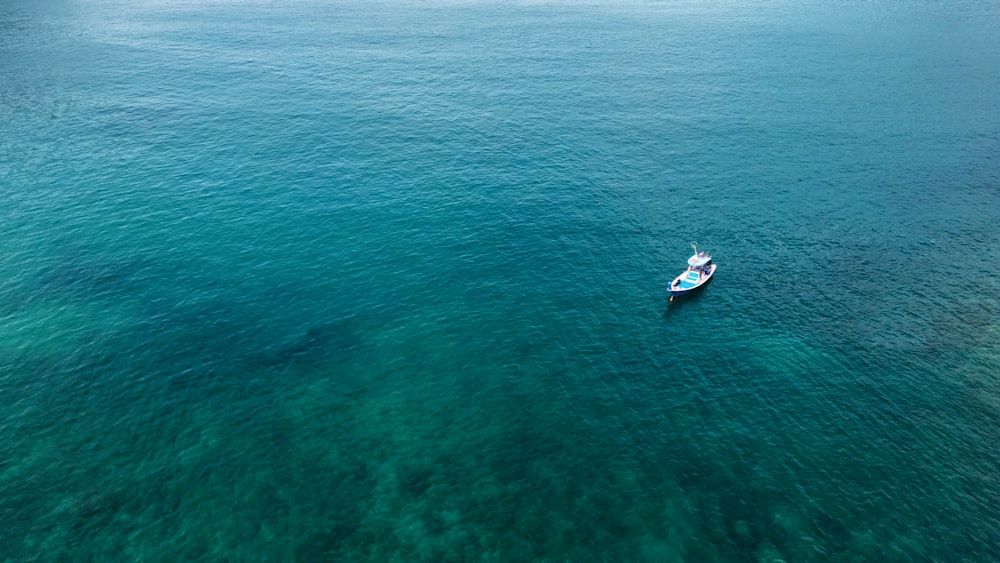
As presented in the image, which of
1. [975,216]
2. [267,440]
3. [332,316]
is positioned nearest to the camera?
[267,440]

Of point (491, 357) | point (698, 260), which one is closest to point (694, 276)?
point (698, 260)

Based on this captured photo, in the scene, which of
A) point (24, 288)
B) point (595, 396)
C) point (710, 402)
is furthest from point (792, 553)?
point (24, 288)

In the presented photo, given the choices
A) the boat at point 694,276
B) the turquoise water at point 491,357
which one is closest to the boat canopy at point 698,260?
the boat at point 694,276

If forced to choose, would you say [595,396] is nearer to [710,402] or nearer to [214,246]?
[710,402]

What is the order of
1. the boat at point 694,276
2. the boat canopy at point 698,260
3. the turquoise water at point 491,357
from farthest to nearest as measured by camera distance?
the boat canopy at point 698,260 < the boat at point 694,276 < the turquoise water at point 491,357

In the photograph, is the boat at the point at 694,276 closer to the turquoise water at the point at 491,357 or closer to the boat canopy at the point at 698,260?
the boat canopy at the point at 698,260

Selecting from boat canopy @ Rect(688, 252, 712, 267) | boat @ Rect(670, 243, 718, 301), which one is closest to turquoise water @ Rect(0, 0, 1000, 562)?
boat @ Rect(670, 243, 718, 301)

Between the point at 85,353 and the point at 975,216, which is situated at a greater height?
the point at 975,216
